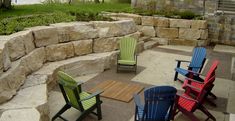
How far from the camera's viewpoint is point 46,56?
666 cm

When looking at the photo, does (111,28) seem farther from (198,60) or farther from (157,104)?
(157,104)

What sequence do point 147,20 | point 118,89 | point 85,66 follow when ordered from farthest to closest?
point 147,20
point 85,66
point 118,89

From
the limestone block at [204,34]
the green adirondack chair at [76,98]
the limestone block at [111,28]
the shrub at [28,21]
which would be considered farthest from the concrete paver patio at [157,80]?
the shrub at [28,21]

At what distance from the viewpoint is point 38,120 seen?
375 cm

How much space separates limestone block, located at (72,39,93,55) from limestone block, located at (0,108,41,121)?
3300 millimetres

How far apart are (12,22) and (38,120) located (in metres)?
3.62

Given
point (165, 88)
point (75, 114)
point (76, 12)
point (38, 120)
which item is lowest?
point (75, 114)

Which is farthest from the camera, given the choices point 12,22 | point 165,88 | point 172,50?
point 172,50

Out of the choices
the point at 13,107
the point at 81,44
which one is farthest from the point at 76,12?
the point at 13,107

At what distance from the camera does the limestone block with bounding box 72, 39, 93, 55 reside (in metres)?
7.22

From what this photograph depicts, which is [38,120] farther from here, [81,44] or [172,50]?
[172,50]

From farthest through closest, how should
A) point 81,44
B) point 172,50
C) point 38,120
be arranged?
1. point 172,50
2. point 81,44
3. point 38,120

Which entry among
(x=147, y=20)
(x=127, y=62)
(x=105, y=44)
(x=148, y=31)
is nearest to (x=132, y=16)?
(x=147, y=20)

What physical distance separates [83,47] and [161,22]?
4.24 meters
